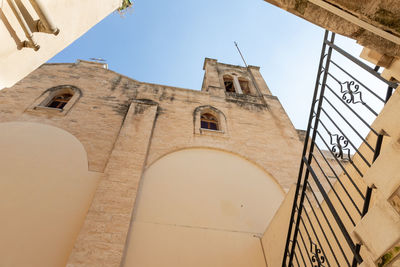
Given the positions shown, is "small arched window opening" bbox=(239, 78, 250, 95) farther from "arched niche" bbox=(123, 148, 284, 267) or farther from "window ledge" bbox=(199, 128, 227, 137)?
"arched niche" bbox=(123, 148, 284, 267)

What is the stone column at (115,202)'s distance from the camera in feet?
14.8

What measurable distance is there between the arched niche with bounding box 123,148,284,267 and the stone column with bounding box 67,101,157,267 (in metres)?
0.33

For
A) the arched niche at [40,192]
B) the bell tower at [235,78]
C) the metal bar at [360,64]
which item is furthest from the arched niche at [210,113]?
the metal bar at [360,64]

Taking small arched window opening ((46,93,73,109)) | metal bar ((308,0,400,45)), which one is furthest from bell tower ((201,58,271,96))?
metal bar ((308,0,400,45))

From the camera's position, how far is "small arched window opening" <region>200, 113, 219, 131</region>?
9.53m

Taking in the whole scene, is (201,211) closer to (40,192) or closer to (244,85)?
(40,192)

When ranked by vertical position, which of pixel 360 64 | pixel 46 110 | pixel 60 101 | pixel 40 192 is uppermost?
pixel 60 101

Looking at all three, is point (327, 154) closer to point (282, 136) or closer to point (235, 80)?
point (282, 136)

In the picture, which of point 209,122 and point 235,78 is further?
point 235,78

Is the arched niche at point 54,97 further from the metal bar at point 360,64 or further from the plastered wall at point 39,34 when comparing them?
the metal bar at point 360,64

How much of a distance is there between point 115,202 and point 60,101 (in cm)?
573

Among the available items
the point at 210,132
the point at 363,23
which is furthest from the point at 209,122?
the point at 363,23

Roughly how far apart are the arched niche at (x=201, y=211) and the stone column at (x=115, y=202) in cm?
33

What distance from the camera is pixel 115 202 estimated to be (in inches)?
216
